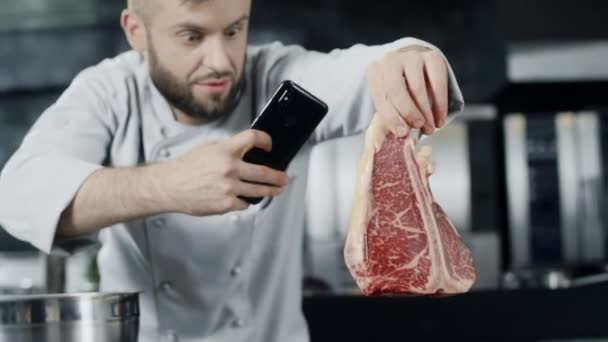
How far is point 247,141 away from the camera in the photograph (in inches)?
25.7

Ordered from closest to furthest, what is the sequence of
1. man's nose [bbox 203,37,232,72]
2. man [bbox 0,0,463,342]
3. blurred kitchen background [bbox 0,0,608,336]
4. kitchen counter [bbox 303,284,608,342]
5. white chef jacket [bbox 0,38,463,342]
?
man [bbox 0,0,463,342] → man's nose [bbox 203,37,232,72] → white chef jacket [bbox 0,38,463,342] → kitchen counter [bbox 303,284,608,342] → blurred kitchen background [bbox 0,0,608,336]

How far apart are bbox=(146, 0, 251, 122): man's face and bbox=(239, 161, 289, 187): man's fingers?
166 millimetres

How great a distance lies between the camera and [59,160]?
77cm

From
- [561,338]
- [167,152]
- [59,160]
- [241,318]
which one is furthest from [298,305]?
[561,338]

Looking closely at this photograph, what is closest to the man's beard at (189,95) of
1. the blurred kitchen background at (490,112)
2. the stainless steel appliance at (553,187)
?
the blurred kitchen background at (490,112)

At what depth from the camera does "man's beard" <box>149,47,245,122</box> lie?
→ 0.85 meters

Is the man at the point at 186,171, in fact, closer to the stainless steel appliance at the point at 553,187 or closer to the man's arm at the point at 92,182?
the man's arm at the point at 92,182

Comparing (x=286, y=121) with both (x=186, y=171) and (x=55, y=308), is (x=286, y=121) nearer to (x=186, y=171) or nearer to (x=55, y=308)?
(x=186, y=171)

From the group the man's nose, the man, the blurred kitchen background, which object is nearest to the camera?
the man

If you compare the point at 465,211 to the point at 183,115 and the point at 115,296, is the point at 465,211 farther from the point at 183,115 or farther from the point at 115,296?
the point at 115,296

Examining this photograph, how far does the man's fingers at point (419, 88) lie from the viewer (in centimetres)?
A: 60

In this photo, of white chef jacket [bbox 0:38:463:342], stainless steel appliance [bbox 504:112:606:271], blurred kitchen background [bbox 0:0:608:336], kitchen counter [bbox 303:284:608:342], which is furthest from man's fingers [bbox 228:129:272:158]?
stainless steel appliance [bbox 504:112:606:271]

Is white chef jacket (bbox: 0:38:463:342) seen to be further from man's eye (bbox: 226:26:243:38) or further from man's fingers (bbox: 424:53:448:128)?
man's fingers (bbox: 424:53:448:128)

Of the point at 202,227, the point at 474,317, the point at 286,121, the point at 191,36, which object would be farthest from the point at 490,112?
the point at 286,121
